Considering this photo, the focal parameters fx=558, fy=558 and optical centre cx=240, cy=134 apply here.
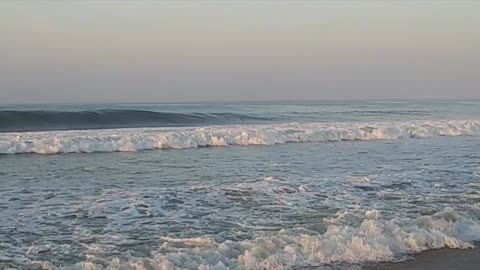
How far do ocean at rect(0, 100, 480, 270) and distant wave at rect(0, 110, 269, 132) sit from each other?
35.4 feet

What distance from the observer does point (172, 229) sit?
732 centimetres

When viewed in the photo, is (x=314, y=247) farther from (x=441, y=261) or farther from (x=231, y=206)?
(x=231, y=206)

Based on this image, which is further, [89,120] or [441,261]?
[89,120]

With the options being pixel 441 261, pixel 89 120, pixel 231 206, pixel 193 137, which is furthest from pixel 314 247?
pixel 89 120

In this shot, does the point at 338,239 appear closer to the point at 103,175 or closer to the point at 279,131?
the point at 103,175

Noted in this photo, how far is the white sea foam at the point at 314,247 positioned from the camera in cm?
589

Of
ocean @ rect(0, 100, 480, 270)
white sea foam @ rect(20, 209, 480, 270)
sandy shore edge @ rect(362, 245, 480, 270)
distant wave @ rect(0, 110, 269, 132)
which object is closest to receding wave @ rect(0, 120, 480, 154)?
ocean @ rect(0, 100, 480, 270)

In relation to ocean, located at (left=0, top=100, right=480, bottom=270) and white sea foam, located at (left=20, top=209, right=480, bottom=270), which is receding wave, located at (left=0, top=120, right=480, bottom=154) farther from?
white sea foam, located at (left=20, top=209, right=480, bottom=270)

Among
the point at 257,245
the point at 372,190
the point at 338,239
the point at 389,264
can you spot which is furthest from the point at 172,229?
the point at 372,190

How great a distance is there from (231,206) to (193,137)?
12.4 m

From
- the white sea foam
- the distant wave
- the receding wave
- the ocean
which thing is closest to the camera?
the white sea foam

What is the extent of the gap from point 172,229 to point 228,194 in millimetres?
2506

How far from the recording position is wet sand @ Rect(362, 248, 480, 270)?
5977 millimetres

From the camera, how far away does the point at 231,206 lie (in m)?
8.73
